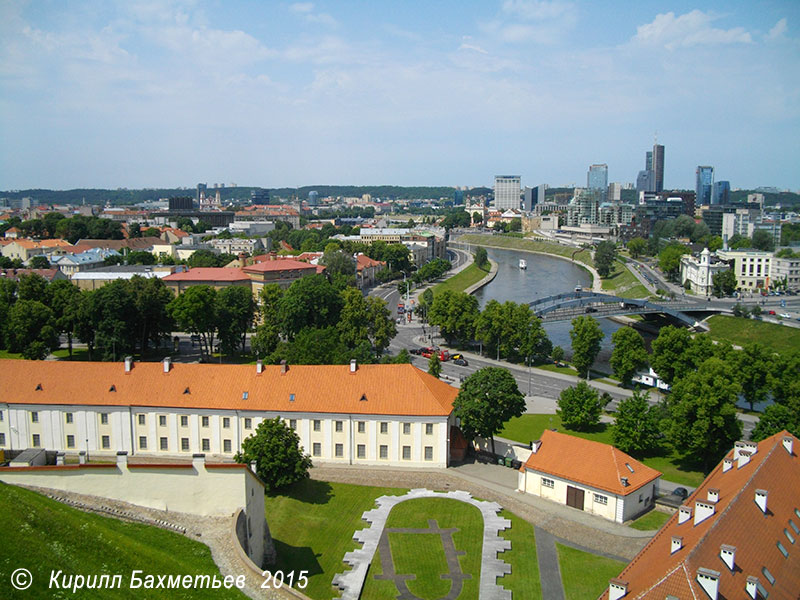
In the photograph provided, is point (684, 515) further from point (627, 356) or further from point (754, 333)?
point (754, 333)

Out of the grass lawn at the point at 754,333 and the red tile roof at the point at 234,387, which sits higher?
the red tile roof at the point at 234,387

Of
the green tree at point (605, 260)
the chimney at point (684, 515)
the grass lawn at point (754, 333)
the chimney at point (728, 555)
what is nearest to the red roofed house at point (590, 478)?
the chimney at point (684, 515)

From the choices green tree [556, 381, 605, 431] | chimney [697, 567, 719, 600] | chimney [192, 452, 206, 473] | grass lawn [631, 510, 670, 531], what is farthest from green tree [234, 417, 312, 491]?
green tree [556, 381, 605, 431]

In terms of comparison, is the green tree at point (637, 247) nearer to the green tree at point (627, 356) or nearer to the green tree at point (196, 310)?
the green tree at point (627, 356)

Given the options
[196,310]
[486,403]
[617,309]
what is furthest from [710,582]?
[617,309]

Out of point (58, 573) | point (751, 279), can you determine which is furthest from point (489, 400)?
point (751, 279)

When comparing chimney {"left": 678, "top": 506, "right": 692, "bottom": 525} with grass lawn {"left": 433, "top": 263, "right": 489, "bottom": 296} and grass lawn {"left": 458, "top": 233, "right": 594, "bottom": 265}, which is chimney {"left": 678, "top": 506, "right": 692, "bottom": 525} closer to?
grass lawn {"left": 433, "top": 263, "right": 489, "bottom": 296}
